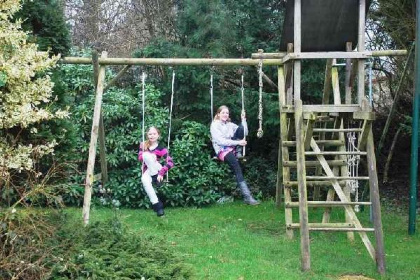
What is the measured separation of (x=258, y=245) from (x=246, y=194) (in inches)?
114

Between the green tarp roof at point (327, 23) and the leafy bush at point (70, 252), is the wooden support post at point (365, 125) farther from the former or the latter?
the leafy bush at point (70, 252)

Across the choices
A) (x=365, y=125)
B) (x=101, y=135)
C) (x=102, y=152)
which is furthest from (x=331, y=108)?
(x=102, y=152)

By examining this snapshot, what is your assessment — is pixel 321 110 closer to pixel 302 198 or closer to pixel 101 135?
pixel 302 198

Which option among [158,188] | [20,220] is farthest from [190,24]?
[20,220]

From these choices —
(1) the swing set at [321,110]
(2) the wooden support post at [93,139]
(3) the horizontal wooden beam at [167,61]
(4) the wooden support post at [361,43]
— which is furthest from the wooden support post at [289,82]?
(2) the wooden support post at [93,139]

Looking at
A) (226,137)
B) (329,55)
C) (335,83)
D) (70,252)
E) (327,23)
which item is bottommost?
(70,252)

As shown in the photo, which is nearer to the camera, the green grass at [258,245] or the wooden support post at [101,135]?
the green grass at [258,245]

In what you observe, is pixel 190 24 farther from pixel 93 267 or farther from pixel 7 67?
pixel 93 267

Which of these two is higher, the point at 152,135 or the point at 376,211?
the point at 152,135

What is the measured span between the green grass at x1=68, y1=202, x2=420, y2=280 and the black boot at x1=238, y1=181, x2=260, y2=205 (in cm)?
27

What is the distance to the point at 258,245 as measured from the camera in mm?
7602

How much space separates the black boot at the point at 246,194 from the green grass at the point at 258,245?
0.27 meters

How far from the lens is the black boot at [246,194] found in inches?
410

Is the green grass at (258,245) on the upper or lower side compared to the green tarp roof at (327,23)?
lower
